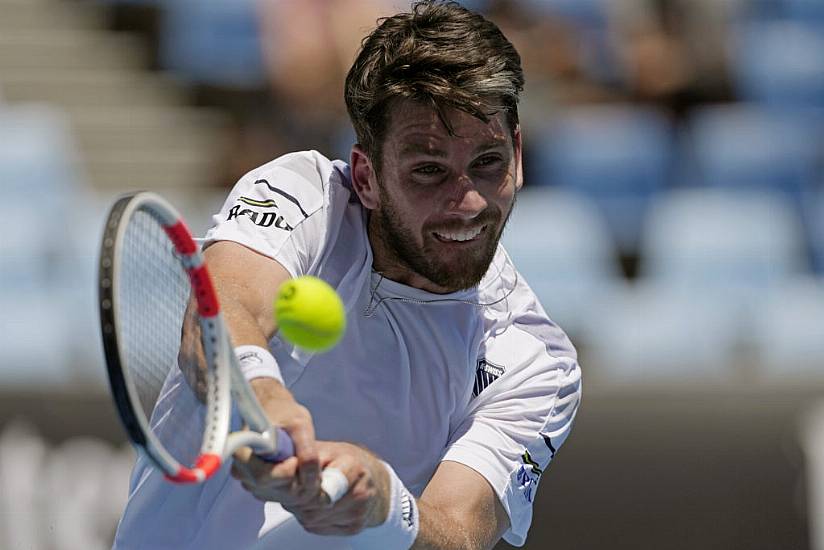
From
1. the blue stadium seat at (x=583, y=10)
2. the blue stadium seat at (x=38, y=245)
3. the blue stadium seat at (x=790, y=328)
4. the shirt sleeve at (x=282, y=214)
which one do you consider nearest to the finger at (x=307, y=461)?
the shirt sleeve at (x=282, y=214)

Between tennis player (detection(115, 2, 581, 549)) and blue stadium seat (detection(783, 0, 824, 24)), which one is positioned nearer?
tennis player (detection(115, 2, 581, 549))

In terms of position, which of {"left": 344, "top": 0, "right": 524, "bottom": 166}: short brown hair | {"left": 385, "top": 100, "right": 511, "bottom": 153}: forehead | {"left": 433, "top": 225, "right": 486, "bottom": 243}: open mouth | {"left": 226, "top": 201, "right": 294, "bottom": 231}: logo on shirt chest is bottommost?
{"left": 433, "top": 225, "right": 486, "bottom": 243}: open mouth

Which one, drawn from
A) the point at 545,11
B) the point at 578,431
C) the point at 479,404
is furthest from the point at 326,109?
the point at 479,404

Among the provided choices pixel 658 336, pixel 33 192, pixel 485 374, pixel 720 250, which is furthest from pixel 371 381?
pixel 33 192

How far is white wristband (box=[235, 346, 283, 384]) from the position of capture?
11.5ft

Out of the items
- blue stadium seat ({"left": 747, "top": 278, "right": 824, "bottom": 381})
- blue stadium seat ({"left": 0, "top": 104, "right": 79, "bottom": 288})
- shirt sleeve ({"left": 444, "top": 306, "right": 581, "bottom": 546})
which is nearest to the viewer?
shirt sleeve ({"left": 444, "top": 306, "right": 581, "bottom": 546})

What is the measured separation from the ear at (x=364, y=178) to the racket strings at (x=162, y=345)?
62cm

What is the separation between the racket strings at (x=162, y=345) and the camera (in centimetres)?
360

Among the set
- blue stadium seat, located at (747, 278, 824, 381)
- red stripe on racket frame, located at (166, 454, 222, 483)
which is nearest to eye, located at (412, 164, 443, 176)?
red stripe on racket frame, located at (166, 454, 222, 483)

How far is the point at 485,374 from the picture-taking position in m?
4.36

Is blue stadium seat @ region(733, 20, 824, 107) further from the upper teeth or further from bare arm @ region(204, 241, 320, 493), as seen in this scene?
bare arm @ region(204, 241, 320, 493)

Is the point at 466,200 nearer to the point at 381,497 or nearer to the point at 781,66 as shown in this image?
the point at 381,497

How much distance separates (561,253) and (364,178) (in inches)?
166

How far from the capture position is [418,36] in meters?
4.04
